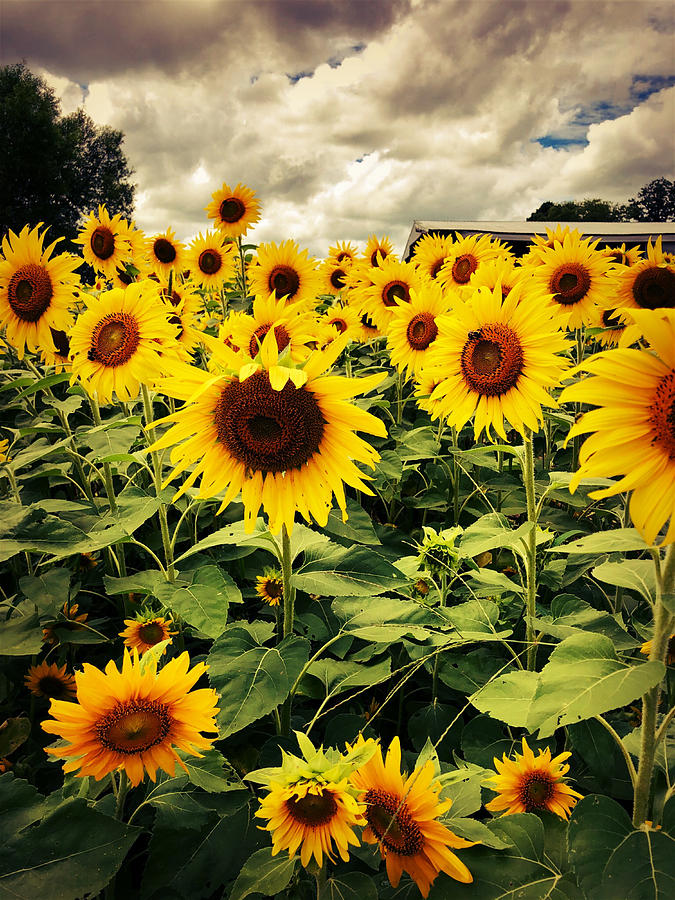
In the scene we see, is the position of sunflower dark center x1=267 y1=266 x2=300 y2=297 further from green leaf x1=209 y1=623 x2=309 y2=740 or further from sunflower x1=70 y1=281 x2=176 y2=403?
green leaf x1=209 y1=623 x2=309 y2=740

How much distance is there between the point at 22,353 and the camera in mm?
3127

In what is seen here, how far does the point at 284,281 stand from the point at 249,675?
11.6ft

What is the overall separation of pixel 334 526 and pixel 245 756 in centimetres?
85

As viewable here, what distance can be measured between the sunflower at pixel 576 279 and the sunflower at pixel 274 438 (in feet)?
8.25

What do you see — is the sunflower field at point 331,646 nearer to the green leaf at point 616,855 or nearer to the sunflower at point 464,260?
the green leaf at point 616,855

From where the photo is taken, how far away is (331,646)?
7.11 ft

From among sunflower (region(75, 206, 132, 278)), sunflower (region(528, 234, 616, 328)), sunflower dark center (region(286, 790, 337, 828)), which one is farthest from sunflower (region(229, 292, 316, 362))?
sunflower (region(75, 206, 132, 278))

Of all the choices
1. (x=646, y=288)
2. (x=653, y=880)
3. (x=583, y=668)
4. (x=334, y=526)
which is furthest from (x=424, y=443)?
(x=653, y=880)

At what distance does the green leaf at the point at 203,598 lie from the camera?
188 centimetres

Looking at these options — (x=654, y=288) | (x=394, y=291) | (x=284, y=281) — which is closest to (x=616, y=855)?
Result: (x=654, y=288)

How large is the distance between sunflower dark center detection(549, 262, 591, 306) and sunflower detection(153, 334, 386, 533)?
2641 mm

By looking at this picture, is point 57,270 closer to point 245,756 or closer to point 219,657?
point 219,657

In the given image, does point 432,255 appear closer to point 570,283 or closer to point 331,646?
point 570,283

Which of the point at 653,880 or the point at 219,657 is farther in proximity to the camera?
the point at 219,657
